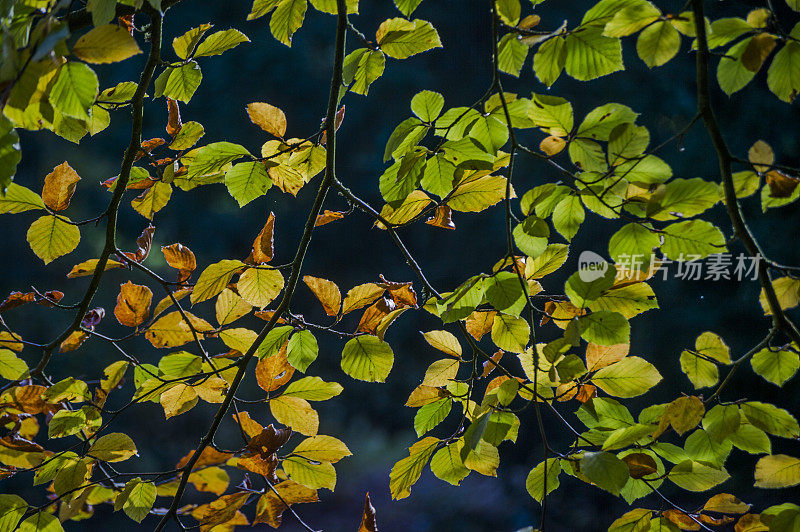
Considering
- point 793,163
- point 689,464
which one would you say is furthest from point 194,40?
point 793,163

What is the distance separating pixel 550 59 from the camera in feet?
1.91

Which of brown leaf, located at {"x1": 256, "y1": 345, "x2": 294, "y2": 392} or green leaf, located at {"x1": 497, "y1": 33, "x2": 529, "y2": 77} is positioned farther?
brown leaf, located at {"x1": 256, "y1": 345, "x2": 294, "y2": 392}

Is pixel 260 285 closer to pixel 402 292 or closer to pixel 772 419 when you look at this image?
pixel 402 292

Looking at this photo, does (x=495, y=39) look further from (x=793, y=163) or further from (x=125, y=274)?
(x=793, y=163)

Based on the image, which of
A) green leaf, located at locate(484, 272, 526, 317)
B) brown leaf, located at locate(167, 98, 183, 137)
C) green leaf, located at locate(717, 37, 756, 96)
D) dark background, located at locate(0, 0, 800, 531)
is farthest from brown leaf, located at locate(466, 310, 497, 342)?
dark background, located at locate(0, 0, 800, 531)

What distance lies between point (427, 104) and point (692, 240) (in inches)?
11.7

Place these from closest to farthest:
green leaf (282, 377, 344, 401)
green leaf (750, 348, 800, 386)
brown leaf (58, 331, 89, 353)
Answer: green leaf (750, 348, 800, 386) → green leaf (282, 377, 344, 401) → brown leaf (58, 331, 89, 353)

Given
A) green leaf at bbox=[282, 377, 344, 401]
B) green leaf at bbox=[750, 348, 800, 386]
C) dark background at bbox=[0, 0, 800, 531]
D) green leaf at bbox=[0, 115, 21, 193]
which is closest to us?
green leaf at bbox=[0, 115, 21, 193]

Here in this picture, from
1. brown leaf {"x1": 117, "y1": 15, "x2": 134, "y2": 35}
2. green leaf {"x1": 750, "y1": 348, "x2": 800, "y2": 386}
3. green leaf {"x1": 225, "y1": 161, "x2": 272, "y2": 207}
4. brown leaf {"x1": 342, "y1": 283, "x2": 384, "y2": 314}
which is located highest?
brown leaf {"x1": 117, "y1": 15, "x2": 134, "y2": 35}

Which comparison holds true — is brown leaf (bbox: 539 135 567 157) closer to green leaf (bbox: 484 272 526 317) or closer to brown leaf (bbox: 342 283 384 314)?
green leaf (bbox: 484 272 526 317)

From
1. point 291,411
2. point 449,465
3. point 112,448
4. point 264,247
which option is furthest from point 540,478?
point 112,448

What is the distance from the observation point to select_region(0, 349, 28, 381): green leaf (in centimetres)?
82

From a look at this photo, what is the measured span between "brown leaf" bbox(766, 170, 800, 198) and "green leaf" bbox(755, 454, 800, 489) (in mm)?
290

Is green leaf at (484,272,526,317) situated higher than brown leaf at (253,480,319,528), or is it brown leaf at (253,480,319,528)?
green leaf at (484,272,526,317)
